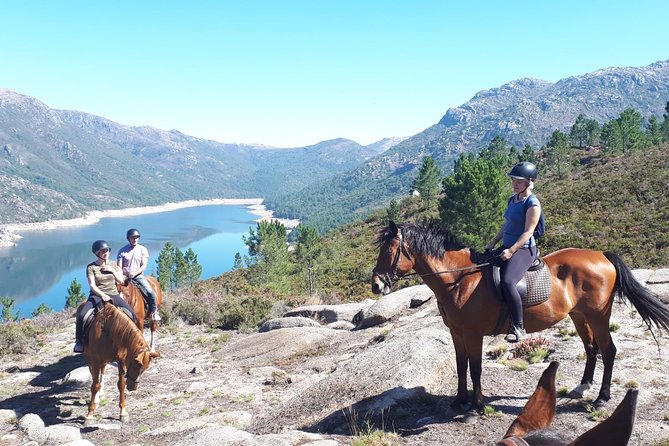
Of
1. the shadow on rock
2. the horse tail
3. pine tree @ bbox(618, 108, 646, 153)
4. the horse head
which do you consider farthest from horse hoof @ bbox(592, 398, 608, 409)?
pine tree @ bbox(618, 108, 646, 153)

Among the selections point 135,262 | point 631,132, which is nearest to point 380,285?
point 135,262

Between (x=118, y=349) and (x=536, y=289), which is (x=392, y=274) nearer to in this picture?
(x=536, y=289)

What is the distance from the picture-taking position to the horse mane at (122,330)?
8.38 metres

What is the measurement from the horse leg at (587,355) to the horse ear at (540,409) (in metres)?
5.41

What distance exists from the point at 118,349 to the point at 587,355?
27.4ft

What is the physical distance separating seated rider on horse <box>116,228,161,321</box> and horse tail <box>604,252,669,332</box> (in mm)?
9747

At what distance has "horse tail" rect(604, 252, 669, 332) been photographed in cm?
643

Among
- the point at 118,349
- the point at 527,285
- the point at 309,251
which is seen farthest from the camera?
the point at 309,251

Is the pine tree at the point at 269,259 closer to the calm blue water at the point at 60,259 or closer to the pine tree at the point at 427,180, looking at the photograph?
the pine tree at the point at 427,180

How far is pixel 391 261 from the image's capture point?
672 cm

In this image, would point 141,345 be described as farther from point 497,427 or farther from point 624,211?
point 624,211

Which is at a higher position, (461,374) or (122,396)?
(461,374)

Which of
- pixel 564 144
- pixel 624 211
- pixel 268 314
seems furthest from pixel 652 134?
pixel 268 314

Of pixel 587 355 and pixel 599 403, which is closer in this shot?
pixel 599 403
